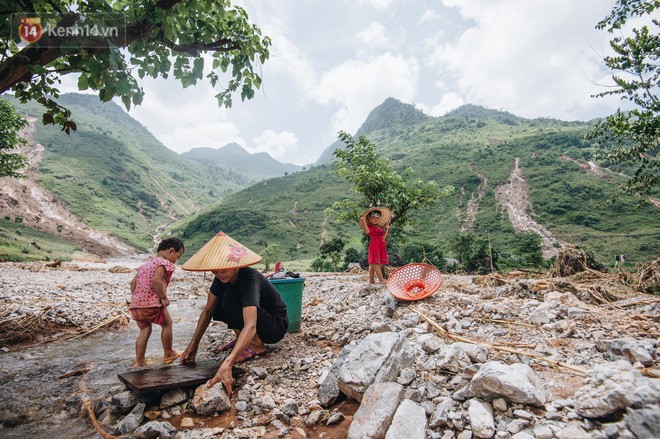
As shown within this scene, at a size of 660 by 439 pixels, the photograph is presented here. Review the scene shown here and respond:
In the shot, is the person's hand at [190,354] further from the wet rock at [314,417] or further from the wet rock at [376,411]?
the wet rock at [376,411]

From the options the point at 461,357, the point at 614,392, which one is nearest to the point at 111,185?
the point at 461,357

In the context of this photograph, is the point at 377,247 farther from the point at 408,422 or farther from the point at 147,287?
the point at 408,422

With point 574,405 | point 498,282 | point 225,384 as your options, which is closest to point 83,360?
point 225,384

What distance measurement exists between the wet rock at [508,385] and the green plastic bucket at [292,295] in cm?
306

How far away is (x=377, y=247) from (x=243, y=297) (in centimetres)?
561

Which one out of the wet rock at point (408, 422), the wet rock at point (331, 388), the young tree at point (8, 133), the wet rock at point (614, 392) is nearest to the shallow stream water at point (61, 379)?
the wet rock at point (331, 388)

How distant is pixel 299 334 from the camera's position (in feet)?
16.7

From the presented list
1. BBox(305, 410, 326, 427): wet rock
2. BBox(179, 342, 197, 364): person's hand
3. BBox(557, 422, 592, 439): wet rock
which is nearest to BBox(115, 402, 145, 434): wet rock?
BBox(179, 342, 197, 364): person's hand

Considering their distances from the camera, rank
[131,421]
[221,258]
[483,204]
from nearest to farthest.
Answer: [131,421]
[221,258]
[483,204]

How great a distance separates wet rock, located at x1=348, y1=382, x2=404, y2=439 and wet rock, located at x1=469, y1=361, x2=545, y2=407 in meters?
0.59

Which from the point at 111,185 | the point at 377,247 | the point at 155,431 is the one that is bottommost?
the point at 155,431

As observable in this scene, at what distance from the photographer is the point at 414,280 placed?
21.0 feet

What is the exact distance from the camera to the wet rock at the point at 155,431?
259 cm

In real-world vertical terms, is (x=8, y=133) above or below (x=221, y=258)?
above
